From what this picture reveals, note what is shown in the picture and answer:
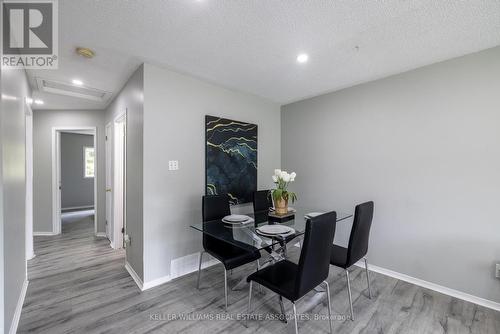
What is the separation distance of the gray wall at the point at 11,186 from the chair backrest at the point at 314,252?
76.4 inches

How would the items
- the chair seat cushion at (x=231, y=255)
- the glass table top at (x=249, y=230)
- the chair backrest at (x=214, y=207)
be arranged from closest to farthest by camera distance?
the glass table top at (x=249, y=230) < the chair seat cushion at (x=231, y=255) < the chair backrest at (x=214, y=207)

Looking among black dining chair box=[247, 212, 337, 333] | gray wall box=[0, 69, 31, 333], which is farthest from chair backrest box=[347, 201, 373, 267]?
gray wall box=[0, 69, 31, 333]

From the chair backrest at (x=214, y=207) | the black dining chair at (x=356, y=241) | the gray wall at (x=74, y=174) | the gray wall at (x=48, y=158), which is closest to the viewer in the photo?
the black dining chair at (x=356, y=241)

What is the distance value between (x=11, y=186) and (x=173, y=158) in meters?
1.29

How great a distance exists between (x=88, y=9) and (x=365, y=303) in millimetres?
3298

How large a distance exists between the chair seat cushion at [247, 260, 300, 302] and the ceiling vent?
3.20 m

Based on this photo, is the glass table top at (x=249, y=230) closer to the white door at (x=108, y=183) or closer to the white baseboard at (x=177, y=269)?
the white baseboard at (x=177, y=269)

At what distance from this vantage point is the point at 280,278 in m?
1.70

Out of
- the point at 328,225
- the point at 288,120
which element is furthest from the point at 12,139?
the point at 288,120

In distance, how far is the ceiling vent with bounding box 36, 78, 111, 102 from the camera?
2.85m

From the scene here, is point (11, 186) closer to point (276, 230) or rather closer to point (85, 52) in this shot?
point (85, 52)

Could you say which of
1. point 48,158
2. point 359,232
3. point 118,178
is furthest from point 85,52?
point 48,158

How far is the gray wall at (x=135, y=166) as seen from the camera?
2.36 m

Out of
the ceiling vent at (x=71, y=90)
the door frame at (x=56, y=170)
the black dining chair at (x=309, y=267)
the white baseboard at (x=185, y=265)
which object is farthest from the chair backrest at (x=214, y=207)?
the door frame at (x=56, y=170)
